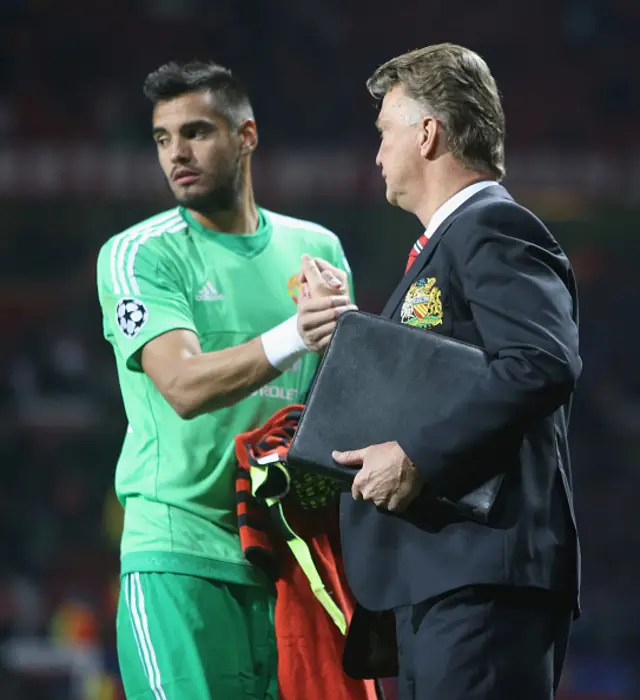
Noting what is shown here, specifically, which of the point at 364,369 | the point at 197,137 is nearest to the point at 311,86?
the point at 197,137

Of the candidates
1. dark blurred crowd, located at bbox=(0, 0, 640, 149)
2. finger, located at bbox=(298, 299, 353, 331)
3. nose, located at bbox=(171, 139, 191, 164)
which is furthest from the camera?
dark blurred crowd, located at bbox=(0, 0, 640, 149)

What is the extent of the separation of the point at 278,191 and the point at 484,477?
41.9ft

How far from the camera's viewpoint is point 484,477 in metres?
2.42

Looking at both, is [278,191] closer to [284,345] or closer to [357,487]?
[284,345]

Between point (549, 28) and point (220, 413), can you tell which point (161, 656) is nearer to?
point (220, 413)

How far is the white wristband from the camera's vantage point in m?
2.95

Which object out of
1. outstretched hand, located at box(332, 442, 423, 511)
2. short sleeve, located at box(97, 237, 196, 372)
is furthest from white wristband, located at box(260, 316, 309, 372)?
outstretched hand, located at box(332, 442, 423, 511)

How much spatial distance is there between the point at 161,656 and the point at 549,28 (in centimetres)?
1493

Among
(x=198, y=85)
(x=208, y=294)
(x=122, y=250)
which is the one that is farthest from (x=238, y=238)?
(x=198, y=85)

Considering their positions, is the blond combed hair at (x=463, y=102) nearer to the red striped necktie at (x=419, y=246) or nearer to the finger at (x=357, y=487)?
the red striped necktie at (x=419, y=246)

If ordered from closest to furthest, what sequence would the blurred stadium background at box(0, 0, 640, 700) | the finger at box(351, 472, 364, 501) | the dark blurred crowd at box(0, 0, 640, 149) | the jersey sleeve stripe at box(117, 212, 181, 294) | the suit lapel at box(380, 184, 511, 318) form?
the finger at box(351, 472, 364, 501), the suit lapel at box(380, 184, 511, 318), the jersey sleeve stripe at box(117, 212, 181, 294), the blurred stadium background at box(0, 0, 640, 700), the dark blurred crowd at box(0, 0, 640, 149)

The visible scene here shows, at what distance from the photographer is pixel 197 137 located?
11.7 ft

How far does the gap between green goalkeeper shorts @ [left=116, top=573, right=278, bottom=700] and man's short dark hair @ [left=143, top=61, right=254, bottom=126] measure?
4.34 ft

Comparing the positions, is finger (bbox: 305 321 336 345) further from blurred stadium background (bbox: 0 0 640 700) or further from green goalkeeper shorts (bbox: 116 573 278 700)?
blurred stadium background (bbox: 0 0 640 700)
